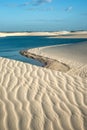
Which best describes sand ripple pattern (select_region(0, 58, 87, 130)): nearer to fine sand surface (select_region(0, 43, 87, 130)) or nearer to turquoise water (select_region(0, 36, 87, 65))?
fine sand surface (select_region(0, 43, 87, 130))

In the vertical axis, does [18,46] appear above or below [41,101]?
below

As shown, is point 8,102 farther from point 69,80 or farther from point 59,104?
point 69,80

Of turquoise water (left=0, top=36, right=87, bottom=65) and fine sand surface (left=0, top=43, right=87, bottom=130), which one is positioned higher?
fine sand surface (left=0, top=43, right=87, bottom=130)

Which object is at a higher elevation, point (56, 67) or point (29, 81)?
point (29, 81)

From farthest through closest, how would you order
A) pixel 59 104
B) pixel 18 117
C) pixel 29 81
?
pixel 29 81 → pixel 59 104 → pixel 18 117

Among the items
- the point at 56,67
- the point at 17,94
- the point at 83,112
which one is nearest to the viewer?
the point at 83,112

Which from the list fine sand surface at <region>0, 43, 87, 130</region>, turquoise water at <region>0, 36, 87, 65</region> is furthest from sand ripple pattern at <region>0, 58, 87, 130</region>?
turquoise water at <region>0, 36, 87, 65</region>

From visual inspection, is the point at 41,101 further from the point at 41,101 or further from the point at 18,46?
the point at 18,46

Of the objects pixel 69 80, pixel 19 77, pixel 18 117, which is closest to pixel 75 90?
pixel 69 80

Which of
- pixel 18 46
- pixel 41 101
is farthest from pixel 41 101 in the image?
pixel 18 46
